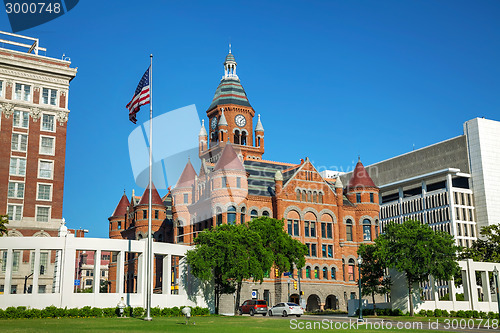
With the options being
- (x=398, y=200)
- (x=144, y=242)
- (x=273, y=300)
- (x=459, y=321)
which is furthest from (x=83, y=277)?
(x=459, y=321)

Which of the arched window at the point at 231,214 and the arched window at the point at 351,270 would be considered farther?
the arched window at the point at 351,270

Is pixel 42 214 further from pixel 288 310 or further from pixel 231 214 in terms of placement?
pixel 288 310

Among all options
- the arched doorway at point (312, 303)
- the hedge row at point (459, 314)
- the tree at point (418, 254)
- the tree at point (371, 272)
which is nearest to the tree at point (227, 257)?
the tree at point (371, 272)

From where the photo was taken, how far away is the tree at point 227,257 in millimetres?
53500

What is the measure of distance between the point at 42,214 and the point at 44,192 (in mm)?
3153

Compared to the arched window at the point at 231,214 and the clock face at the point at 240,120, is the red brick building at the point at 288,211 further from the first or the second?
the clock face at the point at 240,120

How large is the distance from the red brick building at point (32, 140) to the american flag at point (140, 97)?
40.5 m

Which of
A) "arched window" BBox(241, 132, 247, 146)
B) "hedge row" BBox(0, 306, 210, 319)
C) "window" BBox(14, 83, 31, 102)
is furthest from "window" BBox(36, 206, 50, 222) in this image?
"arched window" BBox(241, 132, 247, 146)

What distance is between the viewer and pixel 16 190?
A: 76.4 meters

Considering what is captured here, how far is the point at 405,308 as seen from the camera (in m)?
56.8

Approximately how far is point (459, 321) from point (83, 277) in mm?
139515

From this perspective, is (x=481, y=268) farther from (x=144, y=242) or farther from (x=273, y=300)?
(x=144, y=242)

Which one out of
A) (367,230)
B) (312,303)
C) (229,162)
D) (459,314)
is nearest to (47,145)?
(229,162)

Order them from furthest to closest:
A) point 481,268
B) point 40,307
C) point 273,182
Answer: point 273,182 → point 481,268 → point 40,307
